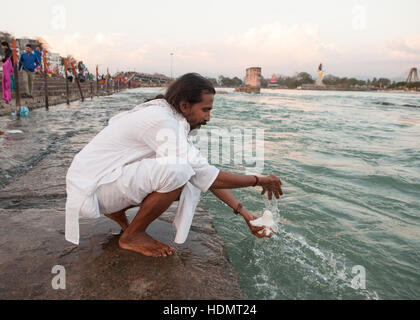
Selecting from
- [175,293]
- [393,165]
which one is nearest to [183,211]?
[175,293]

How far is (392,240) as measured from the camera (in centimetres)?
283

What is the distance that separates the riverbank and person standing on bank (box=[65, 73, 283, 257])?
15 centimetres

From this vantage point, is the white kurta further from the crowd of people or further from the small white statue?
the crowd of people

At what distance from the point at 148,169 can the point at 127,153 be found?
20cm

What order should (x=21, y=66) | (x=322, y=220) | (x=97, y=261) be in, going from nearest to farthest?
(x=97, y=261), (x=322, y=220), (x=21, y=66)

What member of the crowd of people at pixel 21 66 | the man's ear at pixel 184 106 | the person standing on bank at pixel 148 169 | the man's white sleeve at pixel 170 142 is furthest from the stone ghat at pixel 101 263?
the crowd of people at pixel 21 66

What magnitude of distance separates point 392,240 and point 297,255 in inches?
45.6

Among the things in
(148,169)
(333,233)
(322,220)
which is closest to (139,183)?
(148,169)

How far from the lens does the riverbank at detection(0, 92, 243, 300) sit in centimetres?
154

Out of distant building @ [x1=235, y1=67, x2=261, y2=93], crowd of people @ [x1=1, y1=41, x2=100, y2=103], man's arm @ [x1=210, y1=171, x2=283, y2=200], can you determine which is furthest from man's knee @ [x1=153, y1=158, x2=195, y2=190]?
distant building @ [x1=235, y1=67, x2=261, y2=93]

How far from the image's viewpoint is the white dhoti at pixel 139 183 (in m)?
1.70

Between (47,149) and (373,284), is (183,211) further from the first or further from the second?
(47,149)

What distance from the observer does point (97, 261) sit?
1787mm

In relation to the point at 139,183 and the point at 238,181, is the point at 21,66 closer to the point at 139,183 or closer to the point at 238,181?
the point at 139,183
